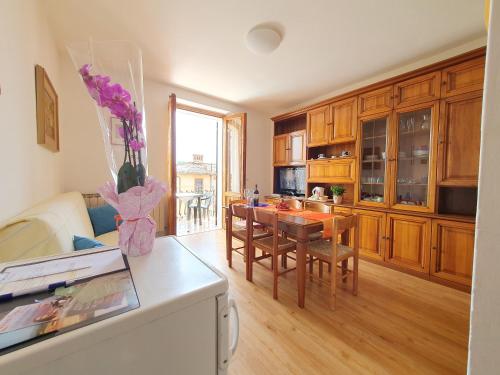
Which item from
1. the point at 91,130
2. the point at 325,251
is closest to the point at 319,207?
the point at 325,251

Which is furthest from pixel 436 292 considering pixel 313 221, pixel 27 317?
pixel 27 317

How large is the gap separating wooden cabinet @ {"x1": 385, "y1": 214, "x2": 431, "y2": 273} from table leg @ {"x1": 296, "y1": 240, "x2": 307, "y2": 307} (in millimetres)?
1448

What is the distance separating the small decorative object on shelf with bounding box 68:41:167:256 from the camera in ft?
2.50

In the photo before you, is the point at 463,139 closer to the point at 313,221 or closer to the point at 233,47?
the point at 313,221

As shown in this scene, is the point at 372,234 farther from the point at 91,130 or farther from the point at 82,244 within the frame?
the point at 91,130

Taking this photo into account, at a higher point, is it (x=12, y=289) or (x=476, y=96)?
(x=476, y=96)

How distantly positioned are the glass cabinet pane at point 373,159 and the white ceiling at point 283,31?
2.63 ft

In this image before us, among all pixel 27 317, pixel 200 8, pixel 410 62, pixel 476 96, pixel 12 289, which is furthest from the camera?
pixel 410 62

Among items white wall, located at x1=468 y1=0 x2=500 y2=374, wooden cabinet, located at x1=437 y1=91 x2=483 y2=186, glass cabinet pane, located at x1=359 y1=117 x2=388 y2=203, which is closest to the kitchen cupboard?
glass cabinet pane, located at x1=359 y1=117 x2=388 y2=203

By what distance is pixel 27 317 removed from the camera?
0.43m

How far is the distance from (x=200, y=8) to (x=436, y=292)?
3524mm

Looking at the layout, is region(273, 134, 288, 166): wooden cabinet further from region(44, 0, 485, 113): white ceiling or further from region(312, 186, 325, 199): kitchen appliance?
region(44, 0, 485, 113): white ceiling

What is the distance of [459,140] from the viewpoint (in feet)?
6.82

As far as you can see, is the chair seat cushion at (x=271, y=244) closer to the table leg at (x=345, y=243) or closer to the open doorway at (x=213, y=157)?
the table leg at (x=345, y=243)
